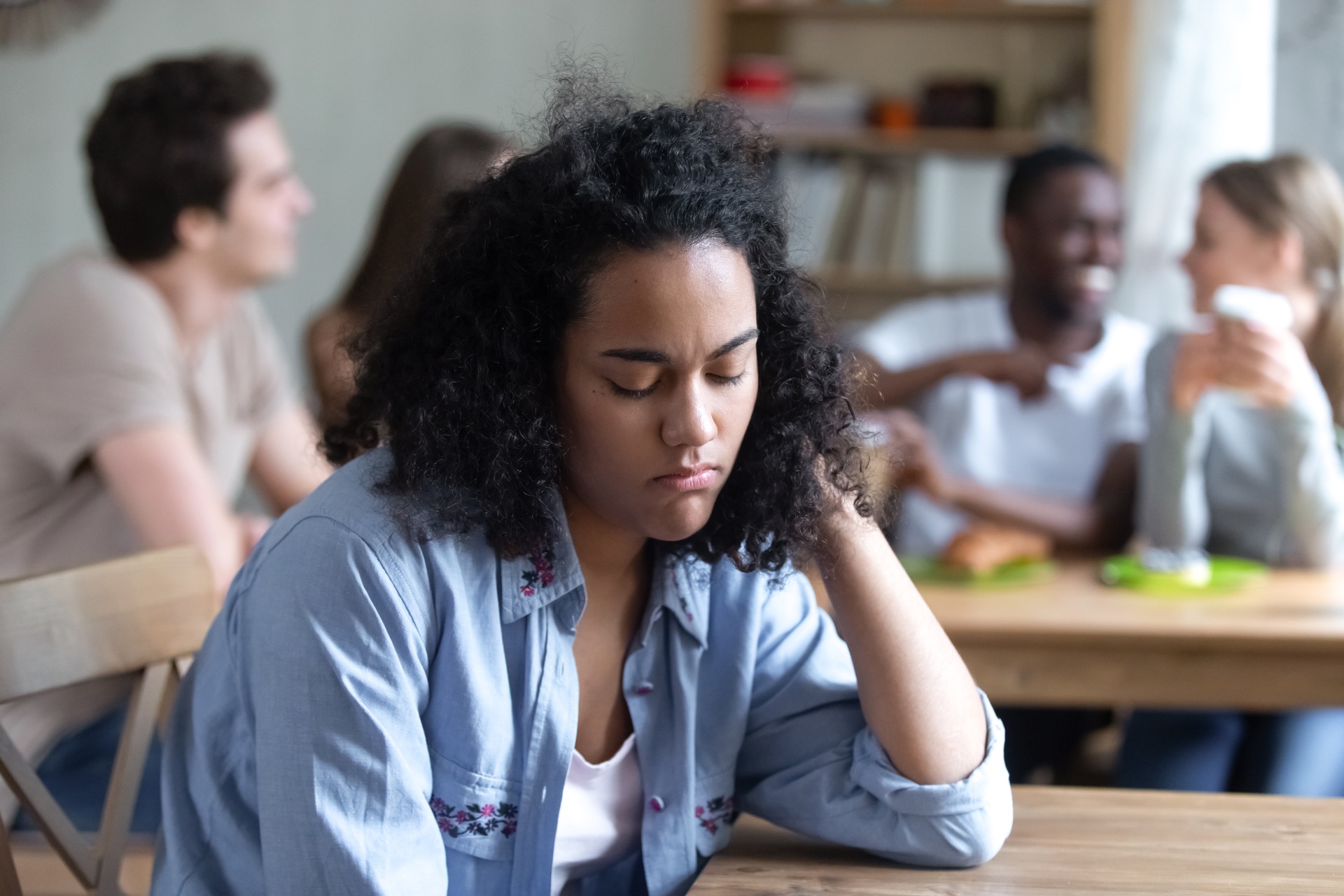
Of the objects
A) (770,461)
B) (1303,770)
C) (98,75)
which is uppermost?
(98,75)

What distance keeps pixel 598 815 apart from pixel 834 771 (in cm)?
19

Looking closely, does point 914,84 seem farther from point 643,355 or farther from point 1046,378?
point 643,355

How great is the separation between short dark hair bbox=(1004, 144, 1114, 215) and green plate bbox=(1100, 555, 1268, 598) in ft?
2.74

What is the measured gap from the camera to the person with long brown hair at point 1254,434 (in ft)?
6.12

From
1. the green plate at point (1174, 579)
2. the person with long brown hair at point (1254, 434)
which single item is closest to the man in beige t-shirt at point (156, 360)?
the green plate at point (1174, 579)

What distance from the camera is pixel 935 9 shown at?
3492 millimetres

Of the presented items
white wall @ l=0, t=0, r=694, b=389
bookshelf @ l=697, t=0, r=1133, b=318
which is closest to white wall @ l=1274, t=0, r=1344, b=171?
bookshelf @ l=697, t=0, r=1133, b=318

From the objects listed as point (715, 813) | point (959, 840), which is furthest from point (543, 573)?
point (959, 840)

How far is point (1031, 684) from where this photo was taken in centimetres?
170

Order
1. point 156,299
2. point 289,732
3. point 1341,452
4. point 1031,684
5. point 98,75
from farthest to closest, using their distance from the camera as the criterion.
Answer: point 98,75 → point 1341,452 → point 156,299 → point 1031,684 → point 289,732

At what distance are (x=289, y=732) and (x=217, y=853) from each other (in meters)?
0.18

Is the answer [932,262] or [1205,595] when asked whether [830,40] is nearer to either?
[932,262]

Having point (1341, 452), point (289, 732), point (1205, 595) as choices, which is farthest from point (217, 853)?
point (1341, 452)

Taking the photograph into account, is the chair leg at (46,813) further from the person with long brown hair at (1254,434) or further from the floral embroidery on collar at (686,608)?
the person with long brown hair at (1254,434)
